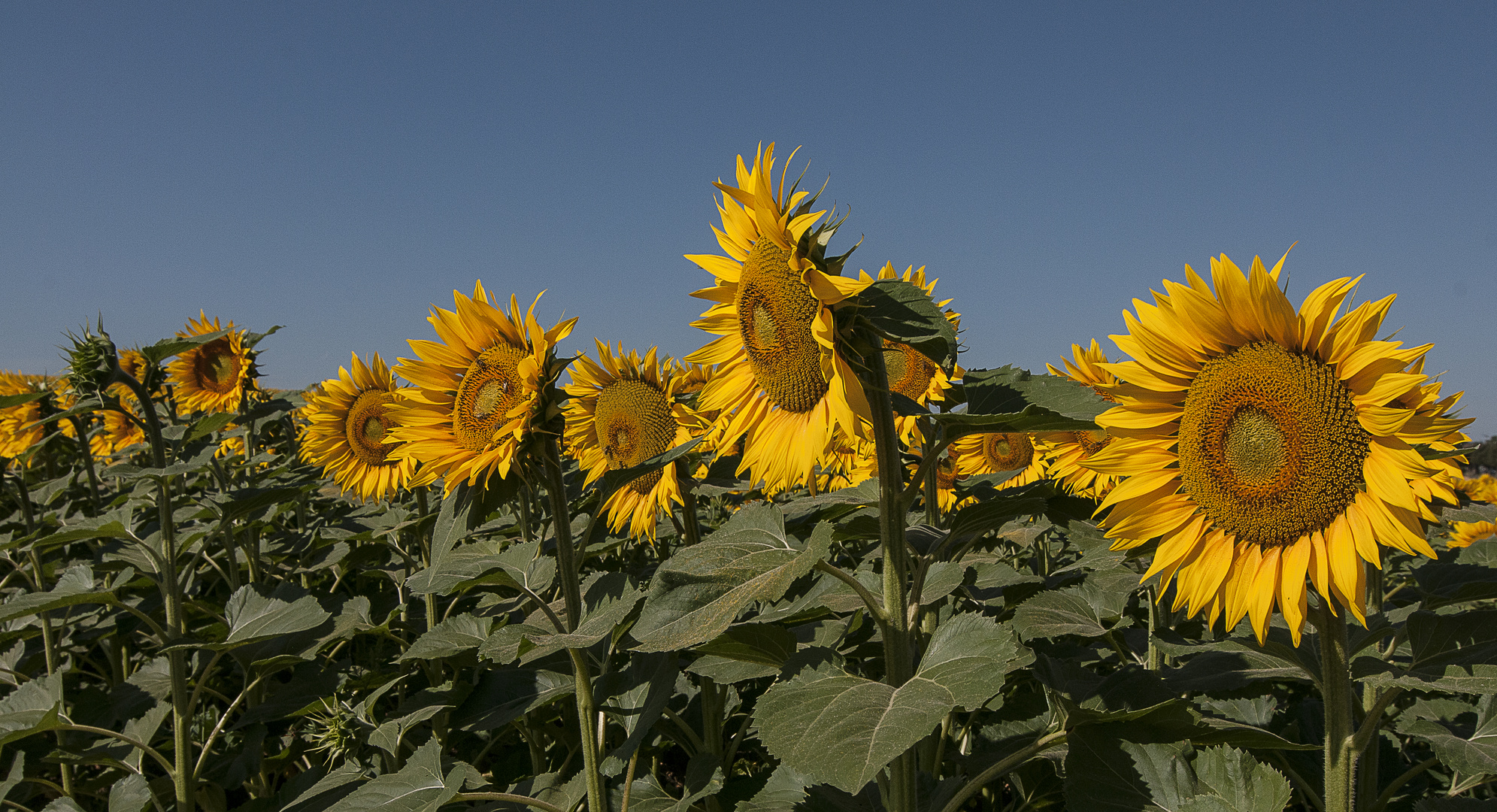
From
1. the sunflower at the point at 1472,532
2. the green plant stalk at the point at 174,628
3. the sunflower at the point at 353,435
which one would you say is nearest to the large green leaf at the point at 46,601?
the green plant stalk at the point at 174,628

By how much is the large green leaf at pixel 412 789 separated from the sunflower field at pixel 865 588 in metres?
0.01

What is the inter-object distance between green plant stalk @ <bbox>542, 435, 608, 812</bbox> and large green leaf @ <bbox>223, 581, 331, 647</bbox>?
3.79 ft

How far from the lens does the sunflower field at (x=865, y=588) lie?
59.5 inches

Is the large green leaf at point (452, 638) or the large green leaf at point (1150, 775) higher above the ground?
the large green leaf at point (452, 638)

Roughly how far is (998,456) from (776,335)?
9.52ft

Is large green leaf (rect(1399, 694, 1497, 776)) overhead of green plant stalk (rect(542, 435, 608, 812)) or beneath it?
beneath

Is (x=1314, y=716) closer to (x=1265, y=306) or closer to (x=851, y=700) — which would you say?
(x=1265, y=306)

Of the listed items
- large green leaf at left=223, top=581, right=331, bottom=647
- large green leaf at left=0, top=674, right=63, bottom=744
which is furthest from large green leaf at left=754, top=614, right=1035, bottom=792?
large green leaf at left=0, top=674, right=63, bottom=744

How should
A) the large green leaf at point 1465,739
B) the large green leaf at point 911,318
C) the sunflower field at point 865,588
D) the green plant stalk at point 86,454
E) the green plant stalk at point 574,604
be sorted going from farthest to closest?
the green plant stalk at point 86,454
the green plant stalk at point 574,604
the large green leaf at point 1465,739
the sunflower field at point 865,588
the large green leaf at point 911,318

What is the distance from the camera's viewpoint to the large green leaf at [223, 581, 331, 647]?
2754 millimetres

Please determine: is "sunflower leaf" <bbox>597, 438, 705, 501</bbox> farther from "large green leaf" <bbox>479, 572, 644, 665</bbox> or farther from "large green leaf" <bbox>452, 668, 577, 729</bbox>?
"large green leaf" <bbox>452, 668, 577, 729</bbox>

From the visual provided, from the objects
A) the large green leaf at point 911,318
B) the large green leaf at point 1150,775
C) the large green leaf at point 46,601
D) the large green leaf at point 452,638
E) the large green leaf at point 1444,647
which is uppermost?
the large green leaf at point 911,318

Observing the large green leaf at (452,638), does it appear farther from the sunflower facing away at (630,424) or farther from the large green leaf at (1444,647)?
the large green leaf at (1444,647)

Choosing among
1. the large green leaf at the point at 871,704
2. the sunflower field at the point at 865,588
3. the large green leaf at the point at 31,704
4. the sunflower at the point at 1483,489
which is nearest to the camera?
the large green leaf at the point at 871,704
